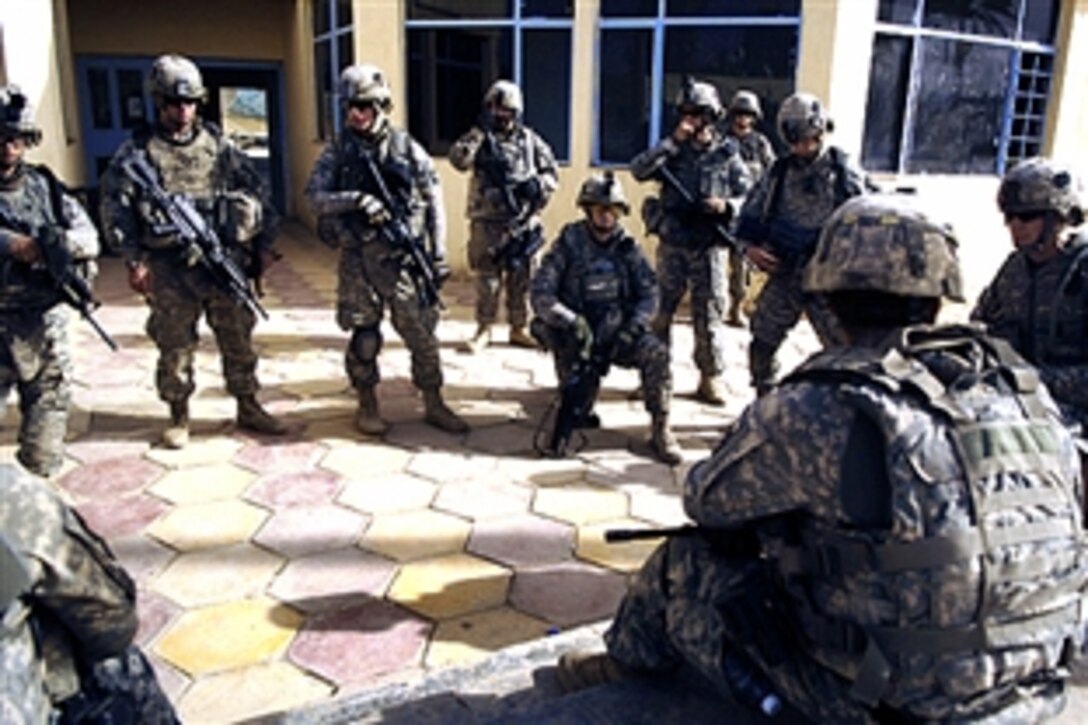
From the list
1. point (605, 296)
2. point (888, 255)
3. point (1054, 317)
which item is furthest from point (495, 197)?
point (888, 255)

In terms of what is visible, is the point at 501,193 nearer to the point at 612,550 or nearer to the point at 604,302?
the point at 604,302

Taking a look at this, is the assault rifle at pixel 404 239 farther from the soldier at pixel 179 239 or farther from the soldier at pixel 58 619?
the soldier at pixel 58 619

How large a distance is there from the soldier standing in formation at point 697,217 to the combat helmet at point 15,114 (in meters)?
3.01

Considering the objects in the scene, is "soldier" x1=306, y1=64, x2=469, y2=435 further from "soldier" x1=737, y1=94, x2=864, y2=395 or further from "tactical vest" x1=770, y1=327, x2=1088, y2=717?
"tactical vest" x1=770, y1=327, x2=1088, y2=717

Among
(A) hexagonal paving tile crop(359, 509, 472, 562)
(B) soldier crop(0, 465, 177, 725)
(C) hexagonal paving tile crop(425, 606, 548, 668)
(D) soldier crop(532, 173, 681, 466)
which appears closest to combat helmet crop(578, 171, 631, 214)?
(D) soldier crop(532, 173, 681, 466)

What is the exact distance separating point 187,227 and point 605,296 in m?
1.98

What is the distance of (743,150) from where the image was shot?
255 inches

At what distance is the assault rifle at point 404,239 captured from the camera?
4270mm

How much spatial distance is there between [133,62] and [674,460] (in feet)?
32.1

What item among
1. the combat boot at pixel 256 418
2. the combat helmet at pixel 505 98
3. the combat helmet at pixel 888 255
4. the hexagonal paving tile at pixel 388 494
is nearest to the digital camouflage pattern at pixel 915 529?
the combat helmet at pixel 888 255

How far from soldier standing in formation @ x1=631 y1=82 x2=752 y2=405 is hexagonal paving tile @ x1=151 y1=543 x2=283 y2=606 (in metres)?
2.64

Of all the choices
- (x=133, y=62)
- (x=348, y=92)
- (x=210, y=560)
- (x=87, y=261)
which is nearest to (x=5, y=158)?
(x=87, y=261)

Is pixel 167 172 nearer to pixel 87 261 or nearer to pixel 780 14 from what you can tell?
pixel 87 261

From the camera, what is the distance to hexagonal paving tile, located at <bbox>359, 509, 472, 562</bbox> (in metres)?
3.36
